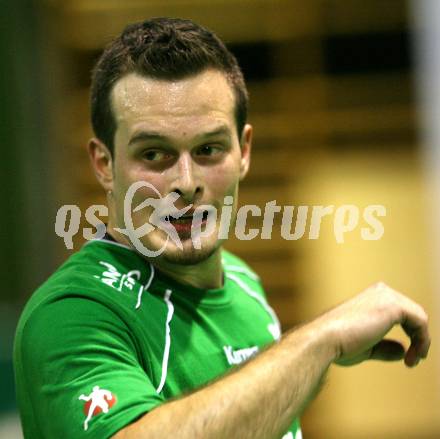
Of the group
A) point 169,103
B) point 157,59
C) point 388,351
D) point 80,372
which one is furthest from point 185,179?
point 388,351

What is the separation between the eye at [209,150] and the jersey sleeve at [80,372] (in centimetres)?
50

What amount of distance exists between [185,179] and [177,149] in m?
0.08

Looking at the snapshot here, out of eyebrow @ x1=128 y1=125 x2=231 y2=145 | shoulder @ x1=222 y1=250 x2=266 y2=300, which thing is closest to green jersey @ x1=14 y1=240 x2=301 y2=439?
shoulder @ x1=222 y1=250 x2=266 y2=300

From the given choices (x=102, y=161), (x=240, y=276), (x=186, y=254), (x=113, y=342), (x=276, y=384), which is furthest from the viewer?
(x=240, y=276)

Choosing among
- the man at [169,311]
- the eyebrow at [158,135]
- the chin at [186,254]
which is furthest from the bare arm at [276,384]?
the eyebrow at [158,135]

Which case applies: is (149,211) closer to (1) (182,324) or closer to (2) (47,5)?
(1) (182,324)

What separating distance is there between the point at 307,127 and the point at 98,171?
4.99m

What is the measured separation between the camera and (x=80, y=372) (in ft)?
7.09

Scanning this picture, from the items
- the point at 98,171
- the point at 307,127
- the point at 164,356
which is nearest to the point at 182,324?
the point at 164,356

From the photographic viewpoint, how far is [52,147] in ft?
23.6

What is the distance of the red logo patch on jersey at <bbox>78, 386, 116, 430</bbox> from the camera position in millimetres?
2092

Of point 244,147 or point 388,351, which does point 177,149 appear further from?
point 388,351

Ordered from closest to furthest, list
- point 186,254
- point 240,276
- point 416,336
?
1. point 416,336
2. point 186,254
3. point 240,276

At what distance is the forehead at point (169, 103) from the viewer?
8.26ft
